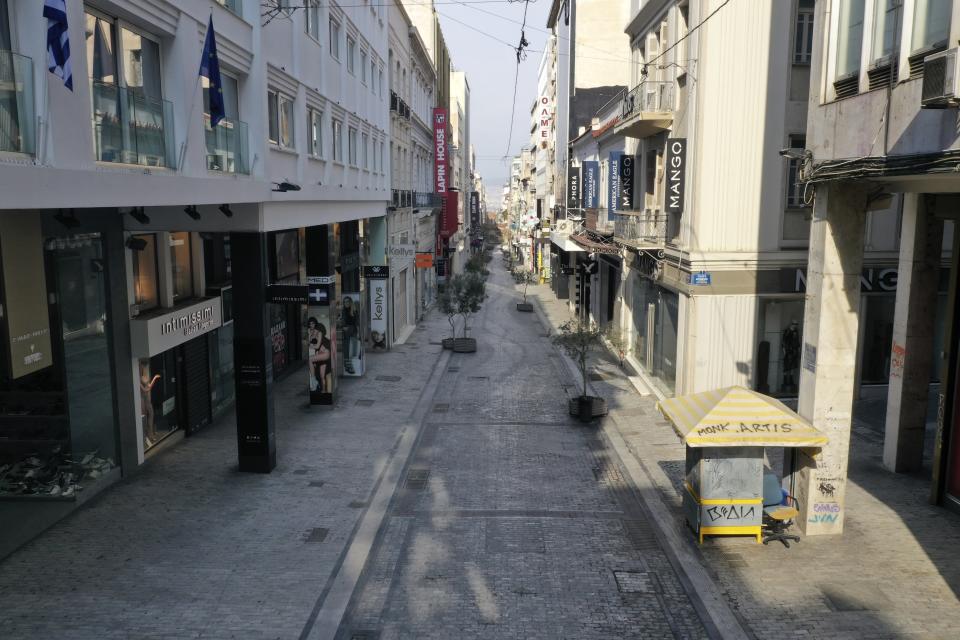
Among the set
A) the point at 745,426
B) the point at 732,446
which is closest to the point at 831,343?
the point at 745,426

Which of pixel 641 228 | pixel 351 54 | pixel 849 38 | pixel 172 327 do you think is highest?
pixel 351 54

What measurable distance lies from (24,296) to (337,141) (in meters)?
13.6

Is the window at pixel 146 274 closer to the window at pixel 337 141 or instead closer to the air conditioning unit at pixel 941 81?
the window at pixel 337 141

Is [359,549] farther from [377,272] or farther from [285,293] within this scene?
[377,272]

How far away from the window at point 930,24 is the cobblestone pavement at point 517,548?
23.2 ft

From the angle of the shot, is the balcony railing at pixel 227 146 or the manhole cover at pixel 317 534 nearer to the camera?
the manhole cover at pixel 317 534

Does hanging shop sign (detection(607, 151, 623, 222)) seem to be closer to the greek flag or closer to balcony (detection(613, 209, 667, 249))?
balcony (detection(613, 209, 667, 249))

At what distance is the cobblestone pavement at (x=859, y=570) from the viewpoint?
8.84 m

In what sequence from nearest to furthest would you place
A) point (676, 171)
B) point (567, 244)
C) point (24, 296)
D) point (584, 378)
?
point (24, 296)
point (676, 171)
point (584, 378)
point (567, 244)

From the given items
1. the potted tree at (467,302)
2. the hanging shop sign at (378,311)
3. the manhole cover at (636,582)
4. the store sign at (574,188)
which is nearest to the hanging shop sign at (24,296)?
the manhole cover at (636,582)

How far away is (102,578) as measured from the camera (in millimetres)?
9828

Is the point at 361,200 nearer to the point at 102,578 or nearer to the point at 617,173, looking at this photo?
the point at 617,173

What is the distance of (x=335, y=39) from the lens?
22891mm

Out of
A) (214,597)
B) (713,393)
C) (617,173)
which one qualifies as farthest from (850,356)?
(617,173)
